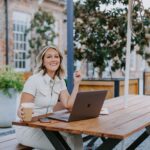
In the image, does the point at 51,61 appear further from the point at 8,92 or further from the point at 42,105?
the point at 8,92

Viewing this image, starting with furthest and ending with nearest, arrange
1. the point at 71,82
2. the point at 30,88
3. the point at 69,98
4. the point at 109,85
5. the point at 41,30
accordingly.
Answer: the point at 41,30
the point at 109,85
the point at 71,82
the point at 69,98
the point at 30,88

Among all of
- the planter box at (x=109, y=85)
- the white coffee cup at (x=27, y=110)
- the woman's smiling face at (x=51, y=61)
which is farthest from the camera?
the planter box at (x=109, y=85)

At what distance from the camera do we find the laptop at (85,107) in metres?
2.75

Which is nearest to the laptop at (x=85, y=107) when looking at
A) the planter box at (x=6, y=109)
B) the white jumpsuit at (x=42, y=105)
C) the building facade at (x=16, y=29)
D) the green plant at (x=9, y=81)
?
the white jumpsuit at (x=42, y=105)

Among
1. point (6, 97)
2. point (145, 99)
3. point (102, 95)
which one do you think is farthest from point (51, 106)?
point (6, 97)

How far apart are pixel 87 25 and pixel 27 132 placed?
22.5 feet

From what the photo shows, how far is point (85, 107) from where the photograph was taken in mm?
2834

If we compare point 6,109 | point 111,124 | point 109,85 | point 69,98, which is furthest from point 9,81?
point 109,85

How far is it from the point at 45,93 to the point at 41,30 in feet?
34.5

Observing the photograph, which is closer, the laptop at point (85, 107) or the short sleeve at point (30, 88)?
the laptop at point (85, 107)

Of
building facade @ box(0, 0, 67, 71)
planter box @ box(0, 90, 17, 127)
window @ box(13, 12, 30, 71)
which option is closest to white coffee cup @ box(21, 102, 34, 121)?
planter box @ box(0, 90, 17, 127)

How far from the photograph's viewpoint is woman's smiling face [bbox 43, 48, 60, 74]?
3.28m

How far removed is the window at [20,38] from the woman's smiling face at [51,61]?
1065cm

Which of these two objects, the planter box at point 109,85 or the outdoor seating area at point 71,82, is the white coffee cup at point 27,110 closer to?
the outdoor seating area at point 71,82
